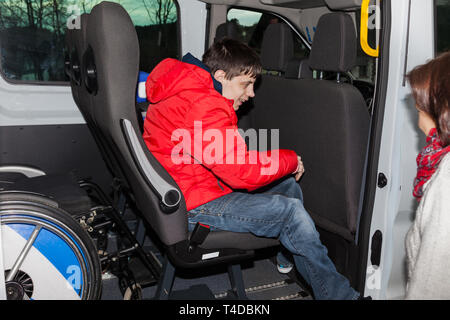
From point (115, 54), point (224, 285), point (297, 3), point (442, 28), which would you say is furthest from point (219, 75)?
point (297, 3)

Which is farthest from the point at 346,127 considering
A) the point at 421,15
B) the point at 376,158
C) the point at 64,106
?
the point at 64,106

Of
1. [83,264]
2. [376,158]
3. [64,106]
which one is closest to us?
[376,158]

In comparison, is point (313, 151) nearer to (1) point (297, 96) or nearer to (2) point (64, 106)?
(1) point (297, 96)

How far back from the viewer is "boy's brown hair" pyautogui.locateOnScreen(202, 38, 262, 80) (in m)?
1.70

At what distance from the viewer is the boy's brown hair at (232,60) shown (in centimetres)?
170

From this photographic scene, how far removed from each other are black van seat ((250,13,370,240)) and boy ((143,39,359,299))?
8.8 inches

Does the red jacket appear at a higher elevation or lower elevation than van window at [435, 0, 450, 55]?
lower

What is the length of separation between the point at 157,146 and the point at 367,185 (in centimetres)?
88

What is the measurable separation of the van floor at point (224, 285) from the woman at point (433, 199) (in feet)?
3.88

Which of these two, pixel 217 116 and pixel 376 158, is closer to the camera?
pixel 217 116

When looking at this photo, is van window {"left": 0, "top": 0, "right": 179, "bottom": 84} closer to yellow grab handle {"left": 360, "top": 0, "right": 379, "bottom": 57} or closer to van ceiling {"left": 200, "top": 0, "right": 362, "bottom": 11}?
van ceiling {"left": 200, "top": 0, "right": 362, "bottom": 11}

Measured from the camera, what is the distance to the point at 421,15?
1507 mm

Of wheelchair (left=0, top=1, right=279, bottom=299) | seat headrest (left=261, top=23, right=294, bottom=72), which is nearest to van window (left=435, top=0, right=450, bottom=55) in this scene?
seat headrest (left=261, top=23, right=294, bottom=72)
